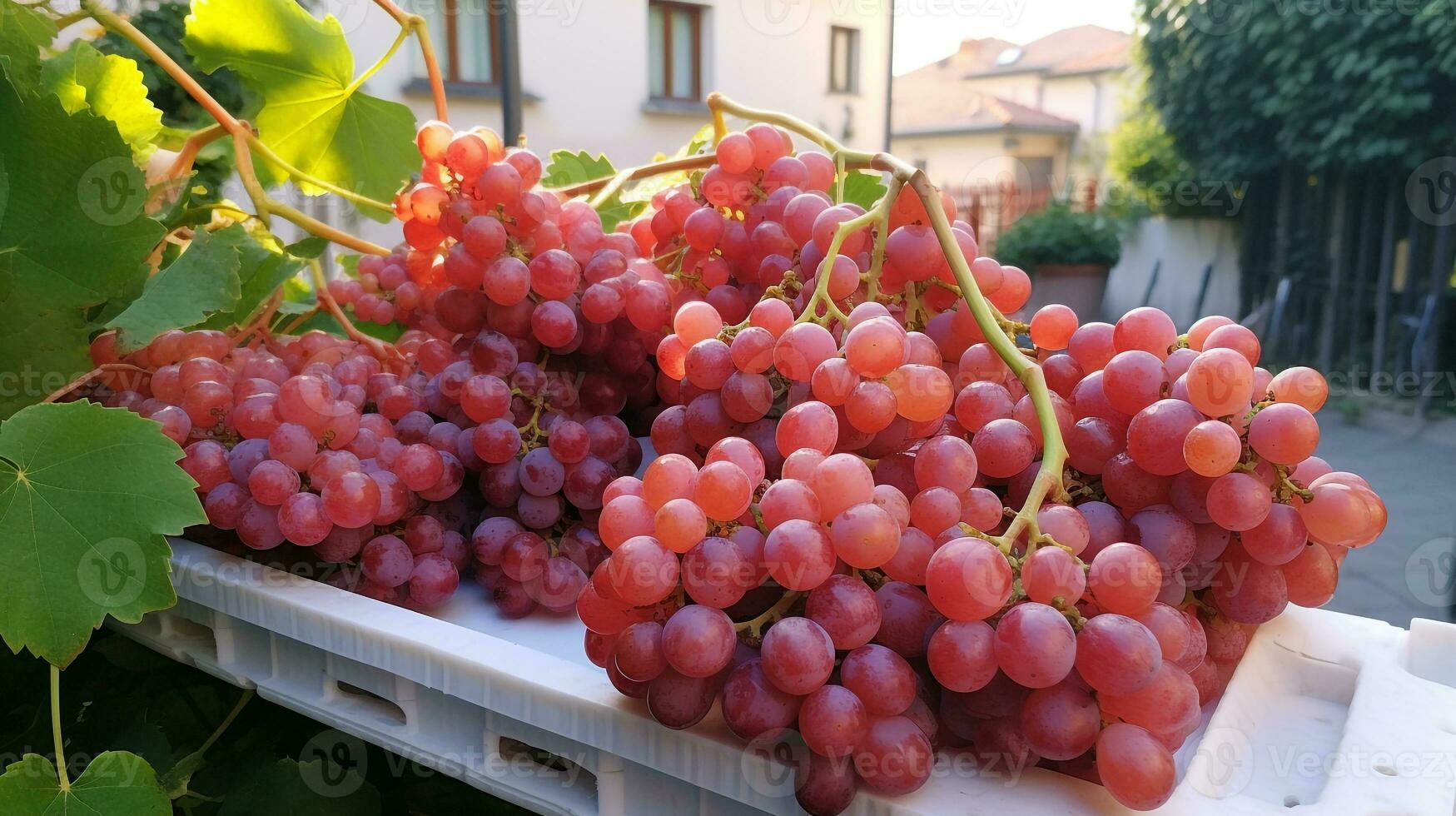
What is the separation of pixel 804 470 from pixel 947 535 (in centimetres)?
7

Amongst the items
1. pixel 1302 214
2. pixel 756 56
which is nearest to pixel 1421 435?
pixel 1302 214

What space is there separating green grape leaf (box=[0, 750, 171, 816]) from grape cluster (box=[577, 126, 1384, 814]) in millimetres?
250

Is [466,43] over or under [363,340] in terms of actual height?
over

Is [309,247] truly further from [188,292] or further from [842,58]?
[842,58]

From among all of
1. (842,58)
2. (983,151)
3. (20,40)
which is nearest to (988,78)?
(983,151)

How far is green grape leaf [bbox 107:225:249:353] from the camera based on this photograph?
0.58 metres

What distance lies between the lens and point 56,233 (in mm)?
569

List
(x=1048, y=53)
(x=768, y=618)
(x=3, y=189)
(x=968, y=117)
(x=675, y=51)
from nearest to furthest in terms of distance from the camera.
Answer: (x=768, y=618), (x=3, y=189), (x=675, y=51), (x=968, y=117), (x=1048, y=53)

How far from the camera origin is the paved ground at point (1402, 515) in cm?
322

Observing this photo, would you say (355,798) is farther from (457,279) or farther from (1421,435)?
(1421,435)

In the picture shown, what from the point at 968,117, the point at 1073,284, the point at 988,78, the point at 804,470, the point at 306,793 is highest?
the point at 988,78

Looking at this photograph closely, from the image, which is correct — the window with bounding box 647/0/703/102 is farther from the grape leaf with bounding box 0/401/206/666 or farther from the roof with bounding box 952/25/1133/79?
the roof with bounding box 952/25/1133/79

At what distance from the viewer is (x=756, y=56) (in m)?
8.23

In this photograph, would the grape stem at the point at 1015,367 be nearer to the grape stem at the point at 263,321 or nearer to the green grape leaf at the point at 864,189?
the green grape leaf at the point at 864,189
